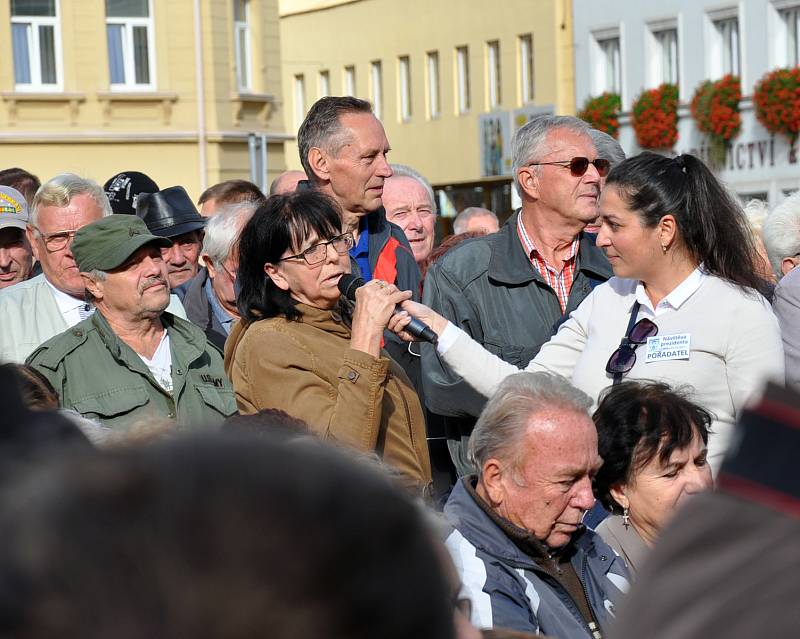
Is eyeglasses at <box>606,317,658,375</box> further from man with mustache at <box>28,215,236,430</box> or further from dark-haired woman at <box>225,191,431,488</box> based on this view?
man with mustache at <box>28,215,236,430</box>

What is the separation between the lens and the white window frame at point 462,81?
125 feet

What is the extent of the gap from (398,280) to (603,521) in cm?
160

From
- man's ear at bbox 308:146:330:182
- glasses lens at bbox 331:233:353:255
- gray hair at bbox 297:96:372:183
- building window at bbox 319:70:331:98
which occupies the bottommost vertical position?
glasses lens at bbox 331:233:353:255

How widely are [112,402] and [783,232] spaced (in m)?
3.31

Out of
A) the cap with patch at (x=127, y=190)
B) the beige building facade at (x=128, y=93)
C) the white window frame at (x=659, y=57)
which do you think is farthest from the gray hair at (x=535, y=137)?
the white window frame at (x=659, y=57)

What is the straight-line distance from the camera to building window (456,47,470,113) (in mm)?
38000

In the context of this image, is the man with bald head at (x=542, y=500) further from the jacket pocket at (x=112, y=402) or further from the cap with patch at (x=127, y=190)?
the cap with patch at (x=127, y=190)

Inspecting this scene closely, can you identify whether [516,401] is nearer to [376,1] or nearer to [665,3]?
[665,3]

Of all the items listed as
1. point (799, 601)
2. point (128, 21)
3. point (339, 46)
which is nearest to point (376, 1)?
point (339, 46)

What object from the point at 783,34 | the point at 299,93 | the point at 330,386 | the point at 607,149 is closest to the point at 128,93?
the point at 783,34

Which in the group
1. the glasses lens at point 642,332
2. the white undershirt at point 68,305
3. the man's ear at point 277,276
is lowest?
the glasses lens at point 642,332

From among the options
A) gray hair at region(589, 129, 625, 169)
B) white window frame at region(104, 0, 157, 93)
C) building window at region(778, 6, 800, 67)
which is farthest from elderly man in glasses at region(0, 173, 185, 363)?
building window at region(778, 6, 800, 67)

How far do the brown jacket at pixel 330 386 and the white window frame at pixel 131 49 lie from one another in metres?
23.1

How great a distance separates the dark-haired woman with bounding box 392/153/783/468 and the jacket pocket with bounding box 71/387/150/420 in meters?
0.89
